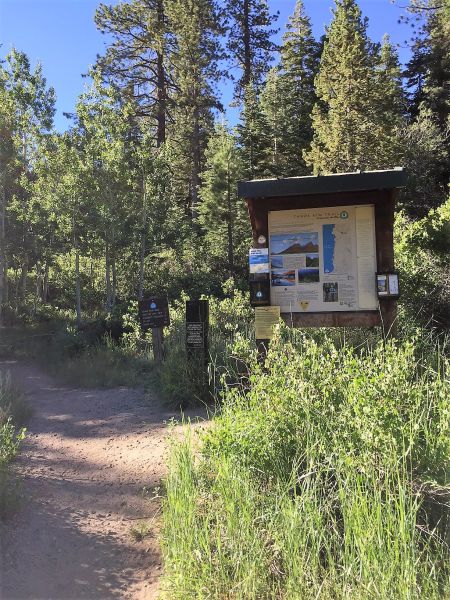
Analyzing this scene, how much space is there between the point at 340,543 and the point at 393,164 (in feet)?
73.4

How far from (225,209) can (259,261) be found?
1524 cm

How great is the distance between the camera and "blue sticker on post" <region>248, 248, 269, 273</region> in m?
6.07

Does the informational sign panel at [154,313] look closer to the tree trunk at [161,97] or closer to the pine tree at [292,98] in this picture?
the pine tree at [292,98]

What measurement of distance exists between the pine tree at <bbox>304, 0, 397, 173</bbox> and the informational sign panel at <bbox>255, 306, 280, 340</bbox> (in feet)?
53.6

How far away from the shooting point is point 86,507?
13.8 feet

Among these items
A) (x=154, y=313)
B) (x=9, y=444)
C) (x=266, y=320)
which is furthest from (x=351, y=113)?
(x=9, y=444)

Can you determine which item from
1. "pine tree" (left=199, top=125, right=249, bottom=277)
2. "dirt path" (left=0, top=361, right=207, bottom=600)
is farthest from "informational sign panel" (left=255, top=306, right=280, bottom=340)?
"pine tree" (left=199, top=125, right=249, bottom=277)

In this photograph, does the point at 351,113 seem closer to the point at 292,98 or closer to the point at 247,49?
the point at 292,98

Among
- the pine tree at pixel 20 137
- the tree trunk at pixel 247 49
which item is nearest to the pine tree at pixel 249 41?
the tree trunk at pixel 247 49

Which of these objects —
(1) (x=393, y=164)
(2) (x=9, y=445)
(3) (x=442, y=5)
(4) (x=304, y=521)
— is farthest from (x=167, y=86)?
(4) (x=304, y=521)

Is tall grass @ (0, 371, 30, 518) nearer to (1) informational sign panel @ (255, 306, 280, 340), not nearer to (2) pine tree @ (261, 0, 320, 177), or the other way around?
(1) informational sign panel @ (255, 306, 280, 340)

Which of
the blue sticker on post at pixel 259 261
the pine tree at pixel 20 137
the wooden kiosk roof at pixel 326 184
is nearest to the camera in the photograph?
the wooden kiosk roof at pixel 326 184

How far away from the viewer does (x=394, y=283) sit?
18.9 feet

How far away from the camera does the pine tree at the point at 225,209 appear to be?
20.4 m
